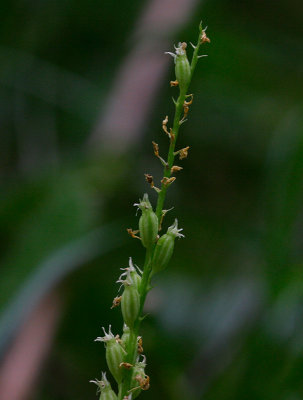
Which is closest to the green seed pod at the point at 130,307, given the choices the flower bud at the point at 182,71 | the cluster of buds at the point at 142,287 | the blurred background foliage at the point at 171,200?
the cluster of buds at the point at 142,287

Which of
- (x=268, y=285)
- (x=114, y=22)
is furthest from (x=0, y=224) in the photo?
(x=114, y=22)

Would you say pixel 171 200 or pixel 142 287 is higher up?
pixel 171 200

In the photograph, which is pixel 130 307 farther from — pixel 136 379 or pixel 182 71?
pixel 182 71

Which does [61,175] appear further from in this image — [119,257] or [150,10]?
[150,10]

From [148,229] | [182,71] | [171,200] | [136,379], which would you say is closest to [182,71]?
[182,71]

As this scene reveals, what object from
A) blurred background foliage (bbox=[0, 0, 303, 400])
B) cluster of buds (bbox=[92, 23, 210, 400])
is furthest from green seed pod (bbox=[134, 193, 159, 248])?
blurred background foliage (bbox=[0, 0, 303, 400])

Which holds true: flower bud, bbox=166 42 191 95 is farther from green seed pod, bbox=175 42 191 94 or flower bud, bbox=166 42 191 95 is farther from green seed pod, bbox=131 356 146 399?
green seed pod, bbox=131 356 146 399

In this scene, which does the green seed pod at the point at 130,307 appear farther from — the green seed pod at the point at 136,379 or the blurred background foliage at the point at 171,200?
the blurred background foliage at the point at 171,200

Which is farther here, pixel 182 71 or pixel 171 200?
pixel 171 200
